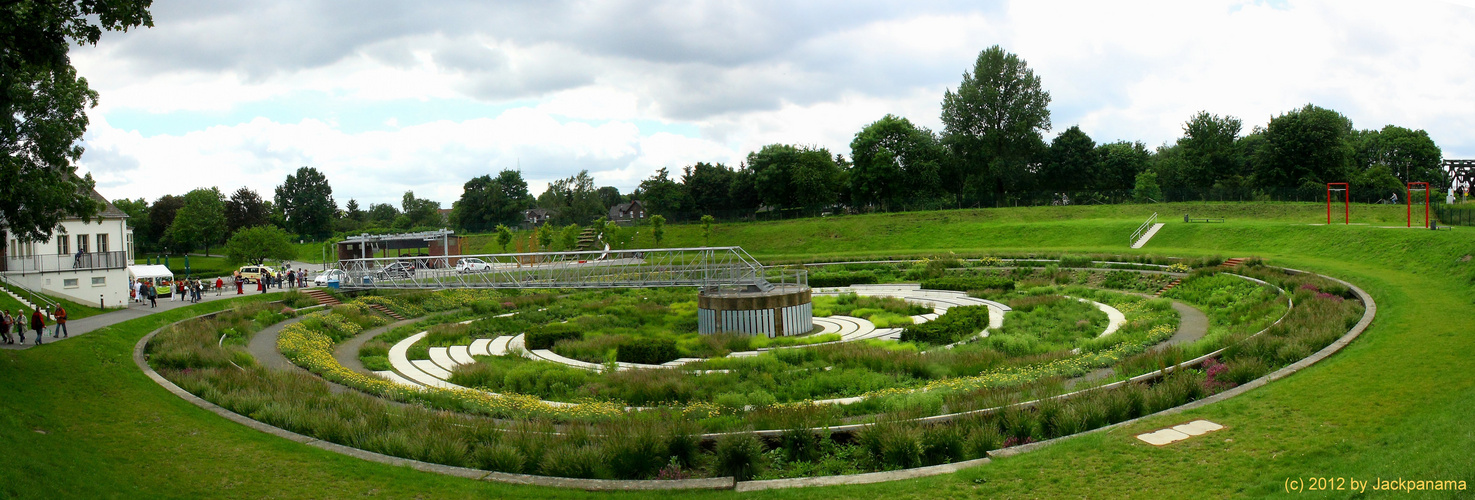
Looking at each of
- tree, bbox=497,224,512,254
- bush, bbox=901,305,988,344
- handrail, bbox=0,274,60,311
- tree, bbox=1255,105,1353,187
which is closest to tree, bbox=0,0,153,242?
handrail, bbox=0,274,60,311

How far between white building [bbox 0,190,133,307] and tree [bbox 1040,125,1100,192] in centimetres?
7769

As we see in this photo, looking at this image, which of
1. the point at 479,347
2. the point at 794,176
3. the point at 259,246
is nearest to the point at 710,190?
the point at 794,176

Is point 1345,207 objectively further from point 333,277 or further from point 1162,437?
point 333,277

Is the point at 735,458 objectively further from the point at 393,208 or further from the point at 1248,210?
the point at 393,208

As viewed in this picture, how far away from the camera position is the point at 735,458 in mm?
12305

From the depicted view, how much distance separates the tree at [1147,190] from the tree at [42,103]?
72.1 metres

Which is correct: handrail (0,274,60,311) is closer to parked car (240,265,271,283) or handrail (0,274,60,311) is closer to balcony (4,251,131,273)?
balcony (4,251,131,273)

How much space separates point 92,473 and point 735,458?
29.9 feet

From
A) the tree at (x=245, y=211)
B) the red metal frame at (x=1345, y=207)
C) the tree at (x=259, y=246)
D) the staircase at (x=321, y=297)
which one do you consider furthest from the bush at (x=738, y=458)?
the tree at (x=245, y=211)

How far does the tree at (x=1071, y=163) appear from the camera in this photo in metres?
84.1

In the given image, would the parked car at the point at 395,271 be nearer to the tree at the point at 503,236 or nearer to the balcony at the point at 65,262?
the balcony at the point at 65,262

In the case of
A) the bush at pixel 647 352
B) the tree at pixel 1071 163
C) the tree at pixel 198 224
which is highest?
the tree at pixel 1071 163

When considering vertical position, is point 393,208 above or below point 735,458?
above

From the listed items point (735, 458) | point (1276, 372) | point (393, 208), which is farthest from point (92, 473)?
point (393, 208)
